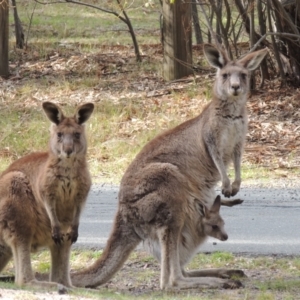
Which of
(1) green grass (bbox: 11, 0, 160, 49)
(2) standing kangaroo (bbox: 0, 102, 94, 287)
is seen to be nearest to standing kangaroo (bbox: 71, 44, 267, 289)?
(2) standing kangaroo (bbox: 0, 102, 94, 287)

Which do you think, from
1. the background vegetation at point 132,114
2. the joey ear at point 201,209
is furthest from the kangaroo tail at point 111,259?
the joey ear at point 201,209

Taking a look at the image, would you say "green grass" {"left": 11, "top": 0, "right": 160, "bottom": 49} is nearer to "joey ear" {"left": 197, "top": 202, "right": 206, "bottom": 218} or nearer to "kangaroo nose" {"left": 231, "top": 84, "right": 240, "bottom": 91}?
"kangaroo nose" {"left": 231, "top": 84, "right": 240, "bottom": 91}

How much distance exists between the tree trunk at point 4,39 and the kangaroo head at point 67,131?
9.41 m

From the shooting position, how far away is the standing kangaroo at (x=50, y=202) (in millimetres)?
6102

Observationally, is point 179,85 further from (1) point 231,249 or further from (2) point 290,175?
(1) point 231,249

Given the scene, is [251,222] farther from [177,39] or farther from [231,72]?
[177,39]

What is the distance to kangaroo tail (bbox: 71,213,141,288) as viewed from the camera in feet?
21.3

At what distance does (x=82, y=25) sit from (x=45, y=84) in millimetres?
8234

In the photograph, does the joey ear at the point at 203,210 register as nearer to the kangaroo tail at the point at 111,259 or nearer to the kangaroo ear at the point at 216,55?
the kangaroo tail at the point at 111,259

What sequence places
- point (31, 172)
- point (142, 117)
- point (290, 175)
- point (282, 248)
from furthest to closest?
1. point (142, 117)
2. point (290, 175)
3. point (282, 248)
4. point (31, 172)

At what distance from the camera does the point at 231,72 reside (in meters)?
7.43

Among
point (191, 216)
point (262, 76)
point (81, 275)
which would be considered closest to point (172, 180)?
point (191, 216)

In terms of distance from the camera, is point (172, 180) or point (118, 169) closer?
point (172, 180)

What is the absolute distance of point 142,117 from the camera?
44.8 ft
